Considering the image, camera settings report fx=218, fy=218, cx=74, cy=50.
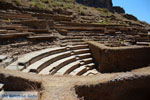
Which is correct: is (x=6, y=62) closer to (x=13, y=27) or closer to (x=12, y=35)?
(x=12, y=35)

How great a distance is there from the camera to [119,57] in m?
13.5

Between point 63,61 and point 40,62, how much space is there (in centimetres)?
173

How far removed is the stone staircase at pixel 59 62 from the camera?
8.69 m

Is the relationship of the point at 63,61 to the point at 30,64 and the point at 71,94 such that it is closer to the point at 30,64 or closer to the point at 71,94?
the point at 30,64

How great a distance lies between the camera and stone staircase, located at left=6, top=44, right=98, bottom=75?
8.69 m

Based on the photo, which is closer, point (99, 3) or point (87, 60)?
point (87, 60)

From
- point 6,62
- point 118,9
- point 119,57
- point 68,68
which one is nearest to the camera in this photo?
point 6,62

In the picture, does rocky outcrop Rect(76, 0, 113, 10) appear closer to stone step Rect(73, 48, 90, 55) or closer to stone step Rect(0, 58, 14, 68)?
stone step Rect(73, 48, 90, 55)

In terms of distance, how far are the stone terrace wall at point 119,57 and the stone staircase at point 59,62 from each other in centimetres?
55

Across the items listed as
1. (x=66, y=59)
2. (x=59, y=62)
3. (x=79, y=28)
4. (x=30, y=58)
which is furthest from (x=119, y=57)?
(x=30, y=58)

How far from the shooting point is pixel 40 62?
9.59m

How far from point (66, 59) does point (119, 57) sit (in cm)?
371

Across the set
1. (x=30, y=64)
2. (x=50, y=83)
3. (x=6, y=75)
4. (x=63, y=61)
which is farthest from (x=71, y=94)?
(x=63, y=61)

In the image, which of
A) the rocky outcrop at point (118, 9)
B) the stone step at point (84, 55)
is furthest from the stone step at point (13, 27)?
the rocky outcrop at point (118, 9)
